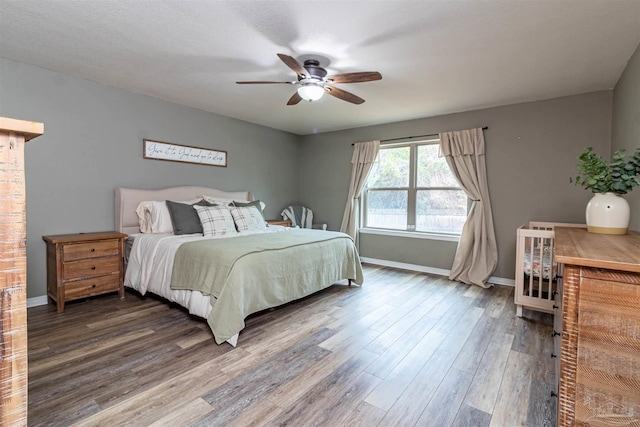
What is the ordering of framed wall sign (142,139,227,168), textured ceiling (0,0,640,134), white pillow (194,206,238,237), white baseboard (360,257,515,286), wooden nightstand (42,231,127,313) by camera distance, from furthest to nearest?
white baseboard (360,257,515,286)
framed wall sign (142,139,227,168)
white pillow (194,206,238,237)
wooden nightstand (42,231,127,313)
textured ceiling (0,0,640,134)

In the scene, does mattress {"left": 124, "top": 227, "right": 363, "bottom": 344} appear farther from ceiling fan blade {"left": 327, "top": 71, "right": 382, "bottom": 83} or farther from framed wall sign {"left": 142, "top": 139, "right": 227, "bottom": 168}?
ceiling fan blade {"left": 327, "top": 71, "right": 382, "bottom": 83}

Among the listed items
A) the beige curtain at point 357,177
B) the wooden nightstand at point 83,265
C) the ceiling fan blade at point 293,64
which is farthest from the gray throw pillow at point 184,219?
the beige curtain at point 357,177

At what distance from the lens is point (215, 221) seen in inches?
139

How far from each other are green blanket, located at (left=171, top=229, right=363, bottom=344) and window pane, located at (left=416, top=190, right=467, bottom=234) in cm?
192

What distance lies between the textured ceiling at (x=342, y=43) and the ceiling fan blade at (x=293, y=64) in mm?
193

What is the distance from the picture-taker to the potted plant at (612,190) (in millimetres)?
1765

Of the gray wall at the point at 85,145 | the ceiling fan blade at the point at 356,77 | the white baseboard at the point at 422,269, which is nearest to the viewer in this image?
the ceiling fan blade at the point at 356,77

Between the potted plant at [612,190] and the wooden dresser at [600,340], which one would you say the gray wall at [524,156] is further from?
the wooden dresser at [600,340]

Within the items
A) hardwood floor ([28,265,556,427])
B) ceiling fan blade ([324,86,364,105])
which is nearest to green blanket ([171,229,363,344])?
hardwood floor ([28,265,556,427])

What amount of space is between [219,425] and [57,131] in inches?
133

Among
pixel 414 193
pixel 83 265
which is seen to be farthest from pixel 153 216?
pixel 414 193

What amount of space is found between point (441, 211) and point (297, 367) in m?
3.42

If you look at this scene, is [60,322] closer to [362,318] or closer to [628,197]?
[362,318]

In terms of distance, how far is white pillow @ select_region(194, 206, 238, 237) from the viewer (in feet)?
11.4
